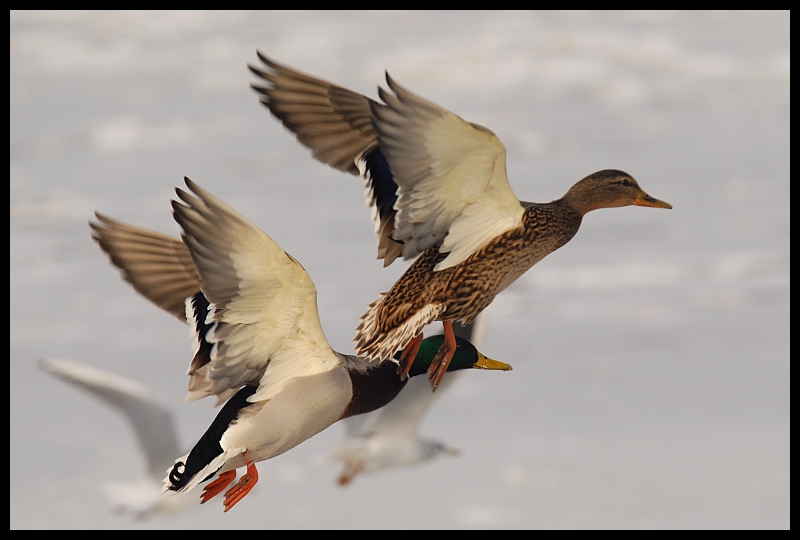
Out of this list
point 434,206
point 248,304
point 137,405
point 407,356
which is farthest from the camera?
point 137,405

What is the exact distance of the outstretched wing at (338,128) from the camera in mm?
1719

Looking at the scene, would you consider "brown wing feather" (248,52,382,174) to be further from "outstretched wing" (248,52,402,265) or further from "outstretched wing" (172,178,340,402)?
"outstretched wing" (172,178,340,402)

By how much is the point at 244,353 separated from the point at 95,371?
4.37 ft

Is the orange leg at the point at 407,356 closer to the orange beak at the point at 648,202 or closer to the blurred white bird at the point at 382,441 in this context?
the orange beak at the point at 648,202

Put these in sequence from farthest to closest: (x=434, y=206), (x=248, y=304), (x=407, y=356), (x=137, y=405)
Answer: (x=137, y=405)
(x=407, y=356)
(x=434, y=206)
(x=248, y=304)

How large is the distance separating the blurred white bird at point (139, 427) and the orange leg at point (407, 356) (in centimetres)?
118

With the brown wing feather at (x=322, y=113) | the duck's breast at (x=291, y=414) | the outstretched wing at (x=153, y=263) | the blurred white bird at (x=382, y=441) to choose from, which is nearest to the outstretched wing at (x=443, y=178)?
the brown wing feather at (x=322, y=113)

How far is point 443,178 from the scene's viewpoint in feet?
5.42

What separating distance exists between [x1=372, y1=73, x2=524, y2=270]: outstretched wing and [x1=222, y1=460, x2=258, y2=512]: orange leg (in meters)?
0.45

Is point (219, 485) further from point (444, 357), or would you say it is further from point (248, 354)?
point (444, 357)

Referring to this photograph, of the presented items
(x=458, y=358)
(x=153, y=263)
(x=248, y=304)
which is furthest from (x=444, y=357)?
(x=153, y=263)

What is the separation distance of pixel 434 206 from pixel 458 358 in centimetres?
32

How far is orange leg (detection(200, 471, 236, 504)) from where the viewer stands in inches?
70.1

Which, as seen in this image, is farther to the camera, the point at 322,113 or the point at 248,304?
the point at 322,113
